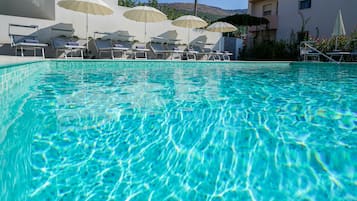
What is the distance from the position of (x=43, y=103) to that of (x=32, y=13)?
30.8 feet

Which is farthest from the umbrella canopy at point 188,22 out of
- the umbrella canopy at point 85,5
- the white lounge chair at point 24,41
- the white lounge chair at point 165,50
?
the white lounge chair at point 24,41

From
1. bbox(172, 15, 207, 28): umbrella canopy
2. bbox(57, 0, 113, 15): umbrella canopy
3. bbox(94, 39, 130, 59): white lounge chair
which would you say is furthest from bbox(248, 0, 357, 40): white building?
bbox(57, 0, 113, 15): umbrella canopy

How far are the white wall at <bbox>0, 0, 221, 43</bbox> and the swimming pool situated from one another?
22.1 ft

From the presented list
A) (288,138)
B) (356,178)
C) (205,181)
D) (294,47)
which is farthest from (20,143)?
(294,47)

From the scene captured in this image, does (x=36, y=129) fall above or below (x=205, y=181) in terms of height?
above

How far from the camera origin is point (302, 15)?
20.4 m

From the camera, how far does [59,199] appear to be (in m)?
1.63

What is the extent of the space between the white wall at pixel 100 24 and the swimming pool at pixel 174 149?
6.72 meters

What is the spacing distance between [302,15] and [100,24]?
51.1 feet

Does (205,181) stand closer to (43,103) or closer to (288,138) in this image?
(288,138)

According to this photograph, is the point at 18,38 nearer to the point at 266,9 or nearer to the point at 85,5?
the point at 85,5

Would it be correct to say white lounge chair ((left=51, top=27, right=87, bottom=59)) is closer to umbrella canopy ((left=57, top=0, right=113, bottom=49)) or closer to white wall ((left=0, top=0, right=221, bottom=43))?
white wall ((left=0, top=0, right=221, bottom=43))

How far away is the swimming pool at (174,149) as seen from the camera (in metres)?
1.75

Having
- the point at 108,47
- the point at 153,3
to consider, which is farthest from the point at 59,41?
the point at 153,3
